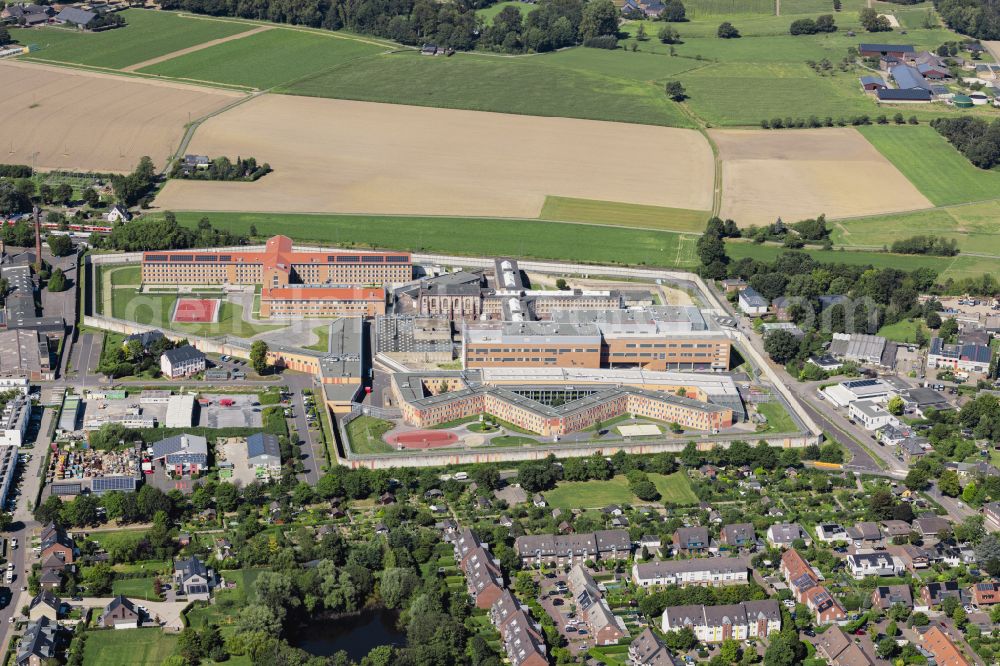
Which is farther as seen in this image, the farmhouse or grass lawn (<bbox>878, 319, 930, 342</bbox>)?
the farmhouse

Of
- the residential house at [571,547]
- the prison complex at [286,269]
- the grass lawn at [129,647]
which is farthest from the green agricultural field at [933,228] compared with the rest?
the grass lawn at [129,647]

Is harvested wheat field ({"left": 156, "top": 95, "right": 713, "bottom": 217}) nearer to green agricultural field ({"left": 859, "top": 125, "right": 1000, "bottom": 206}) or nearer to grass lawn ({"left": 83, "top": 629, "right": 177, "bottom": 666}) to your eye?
green agricultural field ({"left": 859, "top": 125, "right": 1000, "bottom": 206})

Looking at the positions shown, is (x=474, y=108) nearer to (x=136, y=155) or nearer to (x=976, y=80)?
(x=136, y=155)

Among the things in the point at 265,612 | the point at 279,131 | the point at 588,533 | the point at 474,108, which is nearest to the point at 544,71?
the point at 474,108

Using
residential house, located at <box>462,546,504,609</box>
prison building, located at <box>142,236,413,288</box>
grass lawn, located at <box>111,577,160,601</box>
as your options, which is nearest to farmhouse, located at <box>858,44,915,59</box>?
prison building, located at <box>142,236,413,288</box>

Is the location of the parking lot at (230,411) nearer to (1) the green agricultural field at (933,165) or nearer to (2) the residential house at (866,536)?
(2) the residential house at (866,536)

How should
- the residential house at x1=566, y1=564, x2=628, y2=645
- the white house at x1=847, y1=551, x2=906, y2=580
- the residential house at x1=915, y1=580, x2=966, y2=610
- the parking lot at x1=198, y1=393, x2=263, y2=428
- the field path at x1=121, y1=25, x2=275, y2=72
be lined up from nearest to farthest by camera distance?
the residential house at x1=566, y1=564, x2=628, y2=645 < the residential house at x1=915, y1=580, x2=966, y2=610 < the white house at x1=847, y1=551, x2=906, y2=580 < the parking lot at x1=198, y1=393, x2=263, y2=428 < the field path at x1=121, y1=25, x2=275, y2=72

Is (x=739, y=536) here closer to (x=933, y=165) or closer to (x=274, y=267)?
(x=274, y=267)
